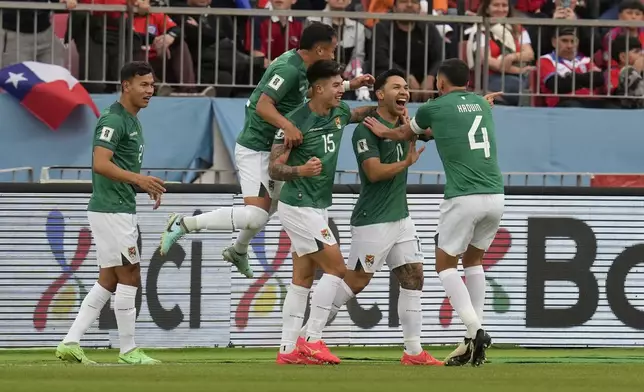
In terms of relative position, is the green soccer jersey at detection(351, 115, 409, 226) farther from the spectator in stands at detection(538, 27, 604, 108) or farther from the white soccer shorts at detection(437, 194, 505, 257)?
the spectator in stands at detection(538, 27, 604, 108)

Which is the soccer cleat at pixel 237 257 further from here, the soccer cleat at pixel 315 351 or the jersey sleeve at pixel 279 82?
the jersey sleeve at pixel 279 82

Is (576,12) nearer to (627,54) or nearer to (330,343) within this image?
(627,54)

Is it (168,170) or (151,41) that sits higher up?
(151,41)

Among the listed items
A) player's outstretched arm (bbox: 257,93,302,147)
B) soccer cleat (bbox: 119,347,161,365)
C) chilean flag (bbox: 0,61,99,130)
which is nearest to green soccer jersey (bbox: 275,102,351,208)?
player's outstretched arm (bbox: 257,93,302,147)

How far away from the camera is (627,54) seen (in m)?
18.8

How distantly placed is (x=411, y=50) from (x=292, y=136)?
658 centimetres

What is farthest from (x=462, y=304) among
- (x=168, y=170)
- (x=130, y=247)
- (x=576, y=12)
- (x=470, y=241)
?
(x=576, y=12)

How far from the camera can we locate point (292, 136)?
12383mm

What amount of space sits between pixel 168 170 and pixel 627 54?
5.84m

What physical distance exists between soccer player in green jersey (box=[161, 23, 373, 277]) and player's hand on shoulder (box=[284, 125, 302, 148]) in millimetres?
146

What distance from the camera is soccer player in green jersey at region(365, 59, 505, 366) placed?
12352 mm

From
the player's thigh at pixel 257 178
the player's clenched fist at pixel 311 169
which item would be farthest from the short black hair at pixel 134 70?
the player's clenched fist at pixel 311 169

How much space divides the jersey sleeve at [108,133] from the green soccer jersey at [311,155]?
1.34 metres

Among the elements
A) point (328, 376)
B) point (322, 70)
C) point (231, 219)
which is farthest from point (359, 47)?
point (328, 376)
